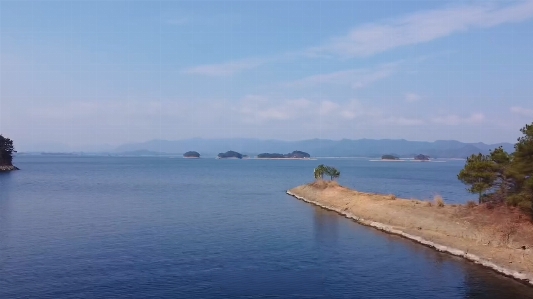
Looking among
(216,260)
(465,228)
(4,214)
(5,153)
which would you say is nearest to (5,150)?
(5,153)

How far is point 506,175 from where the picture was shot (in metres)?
42.9

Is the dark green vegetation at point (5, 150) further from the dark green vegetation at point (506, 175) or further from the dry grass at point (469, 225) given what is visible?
the dark green vegetation at point (506, 175)

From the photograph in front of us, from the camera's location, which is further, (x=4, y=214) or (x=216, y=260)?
(x=4, y=214)

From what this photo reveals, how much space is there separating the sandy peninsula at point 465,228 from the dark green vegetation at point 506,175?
61.1 inches

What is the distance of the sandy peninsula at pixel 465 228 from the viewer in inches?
1328

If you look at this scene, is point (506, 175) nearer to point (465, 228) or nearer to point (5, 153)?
point (465, 228)

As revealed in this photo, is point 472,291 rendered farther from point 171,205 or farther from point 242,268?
point 171,205

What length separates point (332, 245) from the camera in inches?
1660

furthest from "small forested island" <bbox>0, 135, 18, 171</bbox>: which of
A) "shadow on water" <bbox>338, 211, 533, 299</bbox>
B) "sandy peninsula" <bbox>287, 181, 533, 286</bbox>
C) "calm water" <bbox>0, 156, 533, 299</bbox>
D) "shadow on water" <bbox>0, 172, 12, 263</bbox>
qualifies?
"shadow on water" <bbox>338, 211, 533, 299</bbox>

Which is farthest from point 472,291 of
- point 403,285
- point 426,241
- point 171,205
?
point 171,205

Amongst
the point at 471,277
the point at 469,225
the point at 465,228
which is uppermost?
the point at 469,225

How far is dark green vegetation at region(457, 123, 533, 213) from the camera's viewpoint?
38875 millimetres

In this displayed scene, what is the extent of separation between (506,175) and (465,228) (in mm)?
6976

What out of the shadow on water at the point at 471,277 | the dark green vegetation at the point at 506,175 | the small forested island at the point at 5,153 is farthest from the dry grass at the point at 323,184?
the small forested island at the point at 5,153
